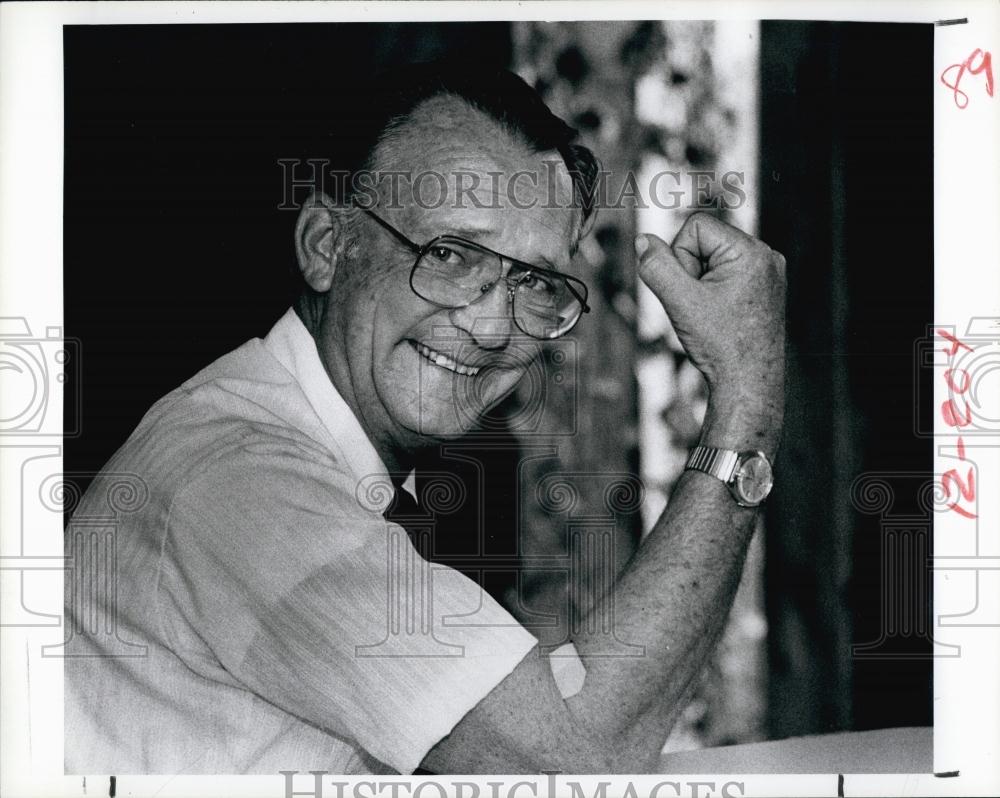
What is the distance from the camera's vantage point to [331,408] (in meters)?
1.48

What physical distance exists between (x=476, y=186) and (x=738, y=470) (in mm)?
512

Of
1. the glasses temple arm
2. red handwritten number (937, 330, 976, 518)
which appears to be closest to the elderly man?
the glasses temple arm

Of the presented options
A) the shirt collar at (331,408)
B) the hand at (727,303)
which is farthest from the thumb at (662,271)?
the shirt collar at (331,408)

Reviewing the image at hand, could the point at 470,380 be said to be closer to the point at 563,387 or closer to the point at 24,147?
the point at 563,387

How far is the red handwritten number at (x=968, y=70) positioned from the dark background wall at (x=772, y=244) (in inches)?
1.3

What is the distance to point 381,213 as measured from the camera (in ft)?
4.87

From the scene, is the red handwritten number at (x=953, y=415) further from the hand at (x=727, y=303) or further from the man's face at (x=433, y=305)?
the man's face at (x=433, y=305)

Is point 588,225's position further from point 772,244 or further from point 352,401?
point 352,401

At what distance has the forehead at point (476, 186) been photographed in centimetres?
147

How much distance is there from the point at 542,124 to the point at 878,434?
2.06 ft

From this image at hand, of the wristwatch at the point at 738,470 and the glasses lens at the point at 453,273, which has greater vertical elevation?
the glasses lens at the point at 453,273

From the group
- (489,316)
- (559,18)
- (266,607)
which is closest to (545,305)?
(489,316)

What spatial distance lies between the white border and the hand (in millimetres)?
231

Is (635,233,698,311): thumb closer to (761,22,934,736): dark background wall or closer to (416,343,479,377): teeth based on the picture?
(761,22,934,736): dark background wall
